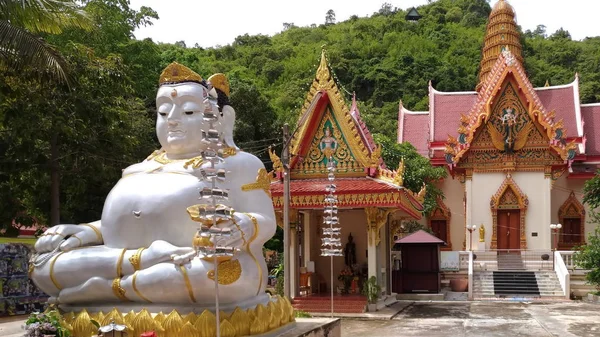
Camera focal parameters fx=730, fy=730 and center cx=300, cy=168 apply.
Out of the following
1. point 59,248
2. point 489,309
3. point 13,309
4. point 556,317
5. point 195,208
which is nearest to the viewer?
point 195,208

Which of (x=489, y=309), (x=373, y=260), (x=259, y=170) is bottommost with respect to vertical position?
(x=489, y=309)

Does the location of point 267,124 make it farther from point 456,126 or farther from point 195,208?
point 195,208

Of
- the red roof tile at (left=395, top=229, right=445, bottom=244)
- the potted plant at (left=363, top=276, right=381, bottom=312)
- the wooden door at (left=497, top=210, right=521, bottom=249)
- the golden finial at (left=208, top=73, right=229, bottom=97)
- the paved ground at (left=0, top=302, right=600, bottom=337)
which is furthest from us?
the wooden door at (left=497, top=210, right=521, bottom=249)

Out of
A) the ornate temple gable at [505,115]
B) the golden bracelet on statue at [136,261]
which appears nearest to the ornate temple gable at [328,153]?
the golden bracelet on statue at [136,261]

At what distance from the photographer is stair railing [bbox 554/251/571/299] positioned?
856 inches

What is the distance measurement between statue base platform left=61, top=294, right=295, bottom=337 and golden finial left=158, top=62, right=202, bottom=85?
2.55 meters

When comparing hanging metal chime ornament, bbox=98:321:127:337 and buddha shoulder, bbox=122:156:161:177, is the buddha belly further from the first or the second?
hanging metal chime ornament, bbox=98:321:127:337

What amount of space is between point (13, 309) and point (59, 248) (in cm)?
852

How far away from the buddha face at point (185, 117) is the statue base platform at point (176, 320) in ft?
6.13

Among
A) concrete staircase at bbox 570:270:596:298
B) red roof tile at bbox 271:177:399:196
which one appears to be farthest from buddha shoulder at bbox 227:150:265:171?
concrete staircase at bbox 570:270:596:298

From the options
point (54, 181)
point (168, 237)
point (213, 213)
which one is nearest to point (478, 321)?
point (54, 181)

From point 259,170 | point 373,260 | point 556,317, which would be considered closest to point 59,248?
point 259,170

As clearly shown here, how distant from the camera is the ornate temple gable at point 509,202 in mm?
27453

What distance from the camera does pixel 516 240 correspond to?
27766mm
